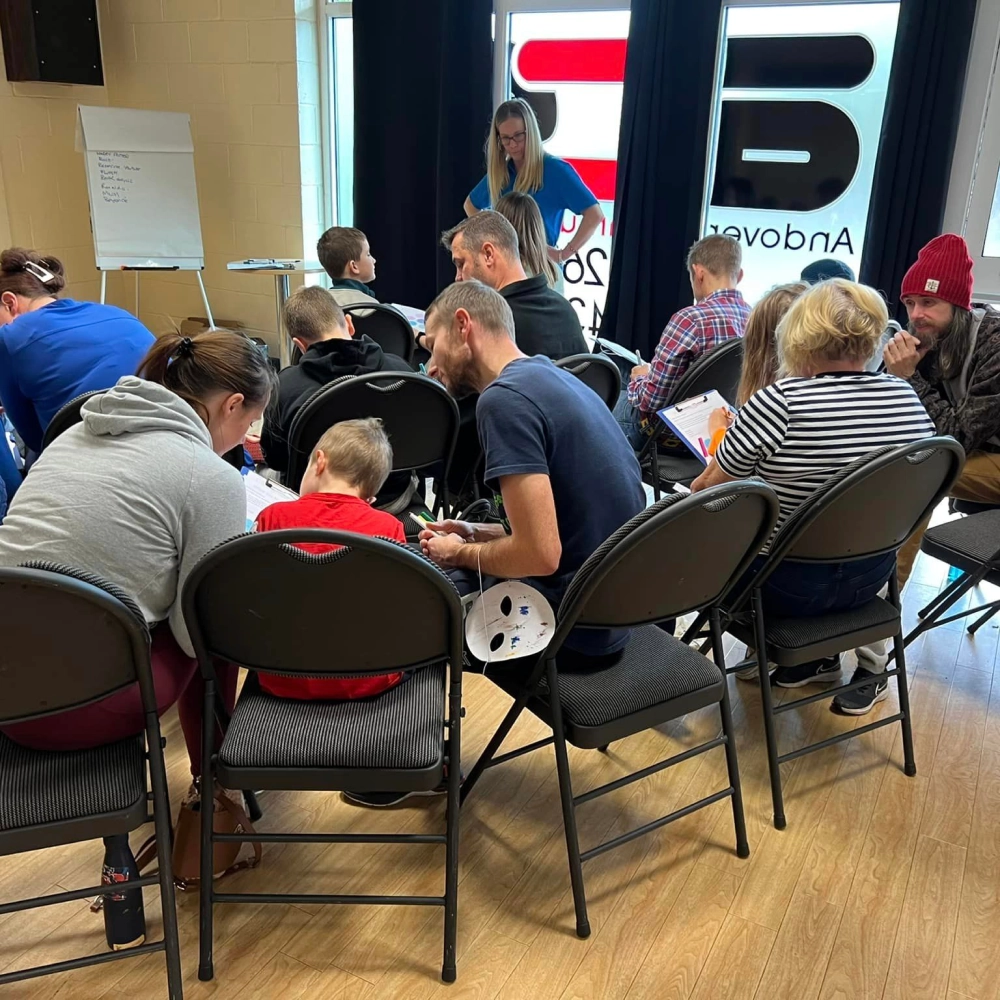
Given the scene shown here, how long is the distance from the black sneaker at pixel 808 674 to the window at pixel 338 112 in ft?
13.4

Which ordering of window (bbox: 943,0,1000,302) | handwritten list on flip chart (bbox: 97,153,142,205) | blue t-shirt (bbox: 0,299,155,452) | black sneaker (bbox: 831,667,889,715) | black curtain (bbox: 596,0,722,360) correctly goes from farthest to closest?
handwritten list on flip chart (bbox: 97,153,142,205) < black curtain (bbox: 596,0,722,360) < window (bbox: 943,0,1000,302) < blue t-shirt (bbox: 0,299,155,452) < black sneaker (bbox: 831,667,889,715)

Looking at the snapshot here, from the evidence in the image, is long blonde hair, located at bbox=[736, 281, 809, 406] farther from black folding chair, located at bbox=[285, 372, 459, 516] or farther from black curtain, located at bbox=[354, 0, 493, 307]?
black curtain, located at bbox=[354, 0, 493, 307]

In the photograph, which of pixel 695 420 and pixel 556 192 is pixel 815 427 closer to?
pixel 695 420

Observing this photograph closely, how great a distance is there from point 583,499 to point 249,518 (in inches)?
28.9

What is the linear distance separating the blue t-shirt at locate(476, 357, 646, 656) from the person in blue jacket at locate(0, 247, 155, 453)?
1.34 metres

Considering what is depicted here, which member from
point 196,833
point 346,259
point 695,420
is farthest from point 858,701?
point 346,259

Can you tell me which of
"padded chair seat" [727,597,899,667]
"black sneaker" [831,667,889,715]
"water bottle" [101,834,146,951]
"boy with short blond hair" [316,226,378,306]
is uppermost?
"boy with short blond hair" [316,226,378,306]

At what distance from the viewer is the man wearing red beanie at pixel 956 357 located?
8.25ft

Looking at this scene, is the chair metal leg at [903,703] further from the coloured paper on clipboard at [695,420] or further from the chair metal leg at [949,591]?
the coloured paper on clipboard at [695,420]

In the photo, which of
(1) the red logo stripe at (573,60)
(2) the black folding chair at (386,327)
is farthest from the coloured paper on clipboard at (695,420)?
(1) the red logo stripe at (573,60)

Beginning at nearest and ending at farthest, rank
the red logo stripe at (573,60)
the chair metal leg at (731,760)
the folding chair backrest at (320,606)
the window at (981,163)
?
the folding chair backrest at (320,606)
the chair metal leg at (731,760)
the window at (981,163)
the red logo stripe at (573,60)

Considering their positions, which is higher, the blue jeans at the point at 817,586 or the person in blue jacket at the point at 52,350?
the person in blue jacket at the point at 52,350

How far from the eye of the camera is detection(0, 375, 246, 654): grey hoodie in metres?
1.41

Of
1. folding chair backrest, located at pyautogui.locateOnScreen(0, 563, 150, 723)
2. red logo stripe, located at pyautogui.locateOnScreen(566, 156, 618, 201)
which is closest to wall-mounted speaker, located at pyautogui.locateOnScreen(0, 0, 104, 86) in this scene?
red logo stripe, located at pyautogui.locateOnScreen(566, 156, 618, 201)
